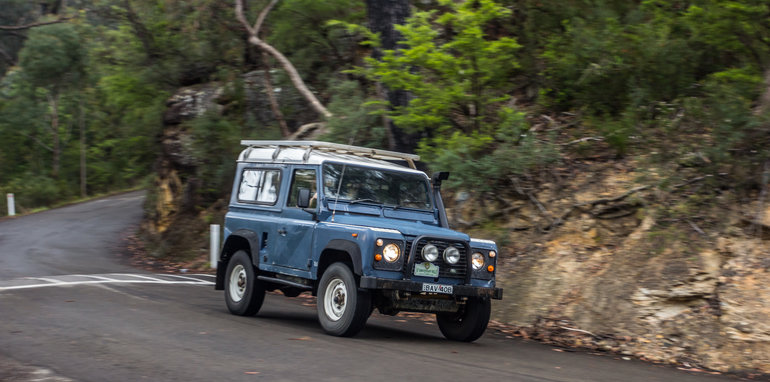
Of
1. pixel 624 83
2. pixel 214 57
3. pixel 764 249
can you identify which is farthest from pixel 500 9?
pixel 214 57

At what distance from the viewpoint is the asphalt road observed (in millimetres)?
7020

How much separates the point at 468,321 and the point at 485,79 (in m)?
6.10

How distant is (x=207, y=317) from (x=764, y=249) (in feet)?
24.9

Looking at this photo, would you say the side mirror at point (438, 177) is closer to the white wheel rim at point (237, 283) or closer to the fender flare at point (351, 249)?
the fender flare at point (351, 249)

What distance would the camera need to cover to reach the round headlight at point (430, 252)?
30.0 feet

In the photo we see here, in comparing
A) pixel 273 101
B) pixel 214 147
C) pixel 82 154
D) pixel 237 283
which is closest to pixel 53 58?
pixel 82 154

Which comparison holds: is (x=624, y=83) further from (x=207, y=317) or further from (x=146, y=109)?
(x=146, y=109)

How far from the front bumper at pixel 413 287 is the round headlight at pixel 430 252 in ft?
1.07

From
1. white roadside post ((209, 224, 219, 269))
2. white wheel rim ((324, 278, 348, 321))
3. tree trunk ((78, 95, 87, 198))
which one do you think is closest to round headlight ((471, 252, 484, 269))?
white wheel rim ((324, 278, 348, 321))

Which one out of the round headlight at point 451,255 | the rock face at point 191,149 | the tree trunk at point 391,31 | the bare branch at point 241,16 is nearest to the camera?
the round headlight at point 451,255

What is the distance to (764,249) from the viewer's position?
1022cm

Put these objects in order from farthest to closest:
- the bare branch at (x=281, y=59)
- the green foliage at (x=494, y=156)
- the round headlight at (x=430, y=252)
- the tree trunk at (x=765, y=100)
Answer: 1. the bare branch at (x=281, y=59)
2. the green foliage at (x=494, y=156)
3. the tree trunk at (x=765, y=100)
4. the round headlight at (x=430, y=252)

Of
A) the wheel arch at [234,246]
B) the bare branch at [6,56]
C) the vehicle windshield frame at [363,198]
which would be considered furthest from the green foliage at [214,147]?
the bare branch at [6,56]

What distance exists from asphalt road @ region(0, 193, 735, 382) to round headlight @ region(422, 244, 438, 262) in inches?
41.6
